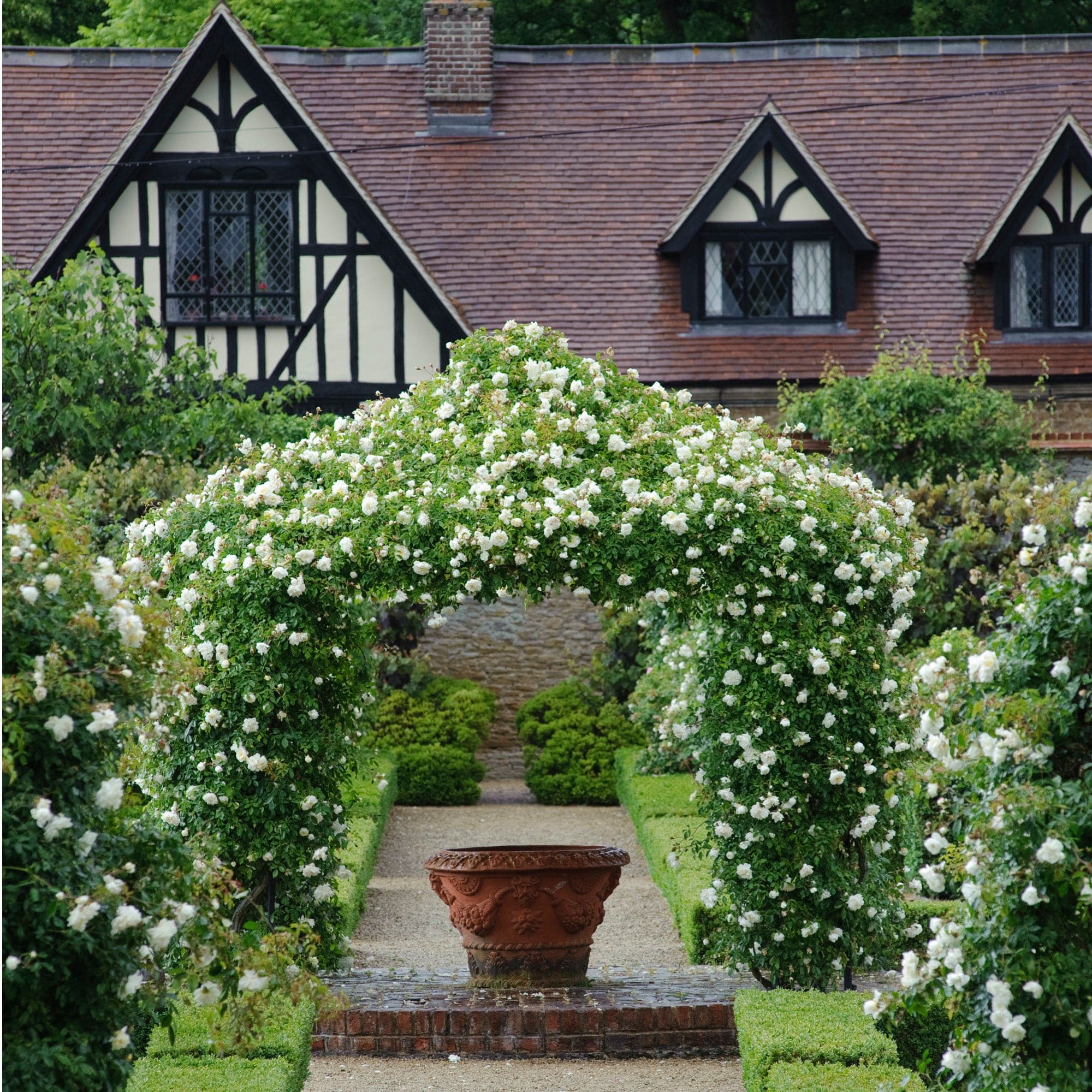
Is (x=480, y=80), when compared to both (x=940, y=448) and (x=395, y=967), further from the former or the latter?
(x=395, y=967)

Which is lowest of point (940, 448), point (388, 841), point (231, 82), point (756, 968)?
point (388, 841)

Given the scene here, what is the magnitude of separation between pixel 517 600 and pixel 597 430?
10150 millimetres

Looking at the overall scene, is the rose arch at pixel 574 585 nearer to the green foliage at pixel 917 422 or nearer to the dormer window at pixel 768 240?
the green foliage at pixel 917 422

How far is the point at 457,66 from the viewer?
18750 mm

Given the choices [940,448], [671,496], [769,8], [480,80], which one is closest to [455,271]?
[480,80]

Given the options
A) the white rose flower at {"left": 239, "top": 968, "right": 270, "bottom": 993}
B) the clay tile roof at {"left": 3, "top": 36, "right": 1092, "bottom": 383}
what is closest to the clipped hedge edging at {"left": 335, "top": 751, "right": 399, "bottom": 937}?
the white rose flower at {"left": 239, "top": 968, "right": 270, "bottom": 993}

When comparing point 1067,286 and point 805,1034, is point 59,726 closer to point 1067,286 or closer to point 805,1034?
point 805,1034

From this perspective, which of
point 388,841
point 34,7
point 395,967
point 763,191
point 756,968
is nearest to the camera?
point 756,968

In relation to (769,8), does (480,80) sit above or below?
below

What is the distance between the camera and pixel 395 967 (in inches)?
375

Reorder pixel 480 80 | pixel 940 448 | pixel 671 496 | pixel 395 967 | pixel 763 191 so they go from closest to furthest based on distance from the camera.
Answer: pixel 671 496
pixel 395 967
pixel 940 448
pixel 763 191
pixel 480 80

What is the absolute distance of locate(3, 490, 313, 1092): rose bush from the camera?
4172 mm

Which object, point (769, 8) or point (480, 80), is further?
point (769, 8)

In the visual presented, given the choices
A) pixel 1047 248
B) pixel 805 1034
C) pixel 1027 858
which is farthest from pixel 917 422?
pixel 1027 858
